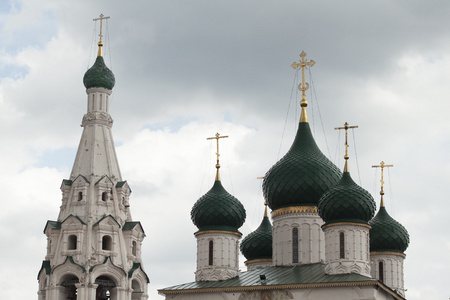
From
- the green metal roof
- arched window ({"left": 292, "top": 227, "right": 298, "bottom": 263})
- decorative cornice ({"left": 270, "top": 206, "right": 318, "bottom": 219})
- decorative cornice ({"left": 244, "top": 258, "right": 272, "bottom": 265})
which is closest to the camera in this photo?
the green metal roof

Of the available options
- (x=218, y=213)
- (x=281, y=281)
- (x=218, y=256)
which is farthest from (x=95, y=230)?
(x=281, y=281)

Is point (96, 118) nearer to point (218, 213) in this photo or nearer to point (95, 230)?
point (95, 230)

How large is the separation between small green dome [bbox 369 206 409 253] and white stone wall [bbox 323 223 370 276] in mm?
6133

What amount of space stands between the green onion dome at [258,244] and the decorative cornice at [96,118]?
253 inches

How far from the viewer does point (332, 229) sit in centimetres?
3706

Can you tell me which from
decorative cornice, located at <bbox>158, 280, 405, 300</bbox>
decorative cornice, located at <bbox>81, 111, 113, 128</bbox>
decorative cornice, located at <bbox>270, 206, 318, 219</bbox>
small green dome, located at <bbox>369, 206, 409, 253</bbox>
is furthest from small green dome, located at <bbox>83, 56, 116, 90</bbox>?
small green dome, located at <bbox>369, 206, 409, 253</bbox>

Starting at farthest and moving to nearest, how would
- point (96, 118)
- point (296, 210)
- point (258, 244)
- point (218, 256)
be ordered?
point (96, 118)
point (258, 244)
point (296, 210)
point (218, 256)

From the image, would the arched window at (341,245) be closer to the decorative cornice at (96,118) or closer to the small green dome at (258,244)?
the small green dome at (258,244)

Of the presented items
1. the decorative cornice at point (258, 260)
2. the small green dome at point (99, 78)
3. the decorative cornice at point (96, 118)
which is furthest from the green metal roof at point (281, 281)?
the small green dome at point (99, 78)

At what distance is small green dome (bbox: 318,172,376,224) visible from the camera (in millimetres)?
37031

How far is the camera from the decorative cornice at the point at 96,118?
44406 millimetres

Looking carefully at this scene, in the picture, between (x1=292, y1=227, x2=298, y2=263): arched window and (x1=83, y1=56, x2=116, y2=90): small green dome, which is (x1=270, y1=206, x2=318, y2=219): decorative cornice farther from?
(x1=83, y1=56, x2=116, y2=90): small green dome

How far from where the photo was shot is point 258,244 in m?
43.8

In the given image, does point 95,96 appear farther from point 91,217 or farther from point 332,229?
point 332,229
